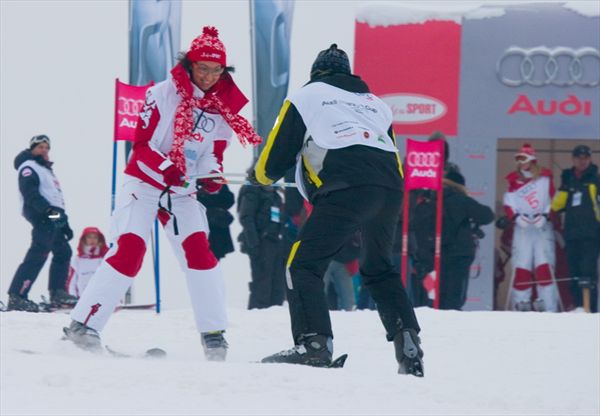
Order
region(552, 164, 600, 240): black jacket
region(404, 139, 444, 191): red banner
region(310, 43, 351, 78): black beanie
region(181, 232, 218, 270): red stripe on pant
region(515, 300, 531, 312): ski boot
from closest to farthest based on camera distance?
region(310, 43, 351, 78): black beanie, region(181, 232, 218, 270): red stripe on pant, region(404, 139, 444, 191): red banner, region(552, 164, 600, 240): black jacket, region(515, 300, 531, 312): ski boot

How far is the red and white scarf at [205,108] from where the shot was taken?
5898 millimetres

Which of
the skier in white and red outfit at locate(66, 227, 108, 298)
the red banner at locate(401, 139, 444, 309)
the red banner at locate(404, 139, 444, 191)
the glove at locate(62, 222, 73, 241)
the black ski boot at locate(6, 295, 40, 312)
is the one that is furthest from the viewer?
the skier in white and red outfit at locate(66, 227, 108, 298)

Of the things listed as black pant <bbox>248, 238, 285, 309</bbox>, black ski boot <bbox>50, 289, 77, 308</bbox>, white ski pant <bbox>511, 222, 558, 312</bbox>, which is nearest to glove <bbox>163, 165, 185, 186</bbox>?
black pant <bbox>248, 238, 285, 309</bbox>

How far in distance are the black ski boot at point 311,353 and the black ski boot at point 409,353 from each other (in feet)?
1.07

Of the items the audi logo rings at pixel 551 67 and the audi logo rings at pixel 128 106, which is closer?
the audi logo rings at pixel 128 106

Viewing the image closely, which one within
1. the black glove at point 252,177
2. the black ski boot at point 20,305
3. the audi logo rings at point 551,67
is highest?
the audi logo rings at point 551,67

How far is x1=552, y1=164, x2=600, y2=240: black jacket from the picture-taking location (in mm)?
11055

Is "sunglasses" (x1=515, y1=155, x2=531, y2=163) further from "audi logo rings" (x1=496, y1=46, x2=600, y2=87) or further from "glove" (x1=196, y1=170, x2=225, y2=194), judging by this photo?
"glove" (x1=196, y1=170, x2=225, y2=194)

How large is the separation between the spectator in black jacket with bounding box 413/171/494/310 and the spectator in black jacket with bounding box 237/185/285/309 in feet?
4.46

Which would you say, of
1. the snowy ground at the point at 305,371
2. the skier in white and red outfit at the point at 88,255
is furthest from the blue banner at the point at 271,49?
Result: the snowy ground at the point at 305,371

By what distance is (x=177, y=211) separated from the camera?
6.03m

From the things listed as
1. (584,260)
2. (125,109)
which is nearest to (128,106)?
(125,109)

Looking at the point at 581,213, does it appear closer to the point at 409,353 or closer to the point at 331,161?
the point at 409,353

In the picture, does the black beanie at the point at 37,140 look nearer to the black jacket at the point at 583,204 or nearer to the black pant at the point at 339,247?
the black jacket at the point at 583,204
